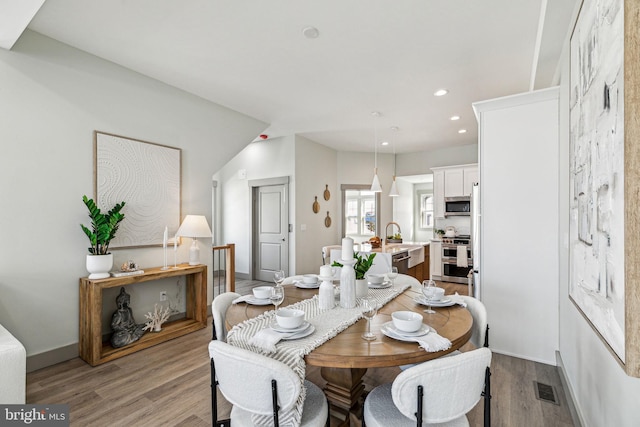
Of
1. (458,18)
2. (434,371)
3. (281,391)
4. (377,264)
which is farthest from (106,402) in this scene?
(458,18)

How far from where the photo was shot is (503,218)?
9.81 feet

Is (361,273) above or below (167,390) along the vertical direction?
above

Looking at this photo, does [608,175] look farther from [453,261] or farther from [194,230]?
[453,261]

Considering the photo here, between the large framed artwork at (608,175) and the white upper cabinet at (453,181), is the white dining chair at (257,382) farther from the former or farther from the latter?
the white upper cabinet at (453,181)

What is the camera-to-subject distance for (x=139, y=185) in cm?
334

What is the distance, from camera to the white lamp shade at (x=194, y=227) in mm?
3525

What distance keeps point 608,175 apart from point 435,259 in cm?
569

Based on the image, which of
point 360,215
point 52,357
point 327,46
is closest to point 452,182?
point 360,215

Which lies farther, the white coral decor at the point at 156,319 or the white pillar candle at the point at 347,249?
the white coral decor at the point at 156,319

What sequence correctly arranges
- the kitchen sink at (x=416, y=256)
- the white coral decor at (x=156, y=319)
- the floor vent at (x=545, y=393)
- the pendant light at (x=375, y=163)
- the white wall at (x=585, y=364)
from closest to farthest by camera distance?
the white wall at (x=585, y=364) → the floor vent at (x=545, y=393) → the white coral decor at (x=156, y=319) → the pendant light at (x=375, y=163) → the kitchen sink at (x=416, y=256)

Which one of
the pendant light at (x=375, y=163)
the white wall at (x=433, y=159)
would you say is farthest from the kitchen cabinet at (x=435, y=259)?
the pendant light at (x=375, y=163)

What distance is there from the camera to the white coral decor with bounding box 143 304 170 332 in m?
3.34

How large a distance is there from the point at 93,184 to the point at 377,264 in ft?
11.1

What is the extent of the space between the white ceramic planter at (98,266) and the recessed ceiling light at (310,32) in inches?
104
